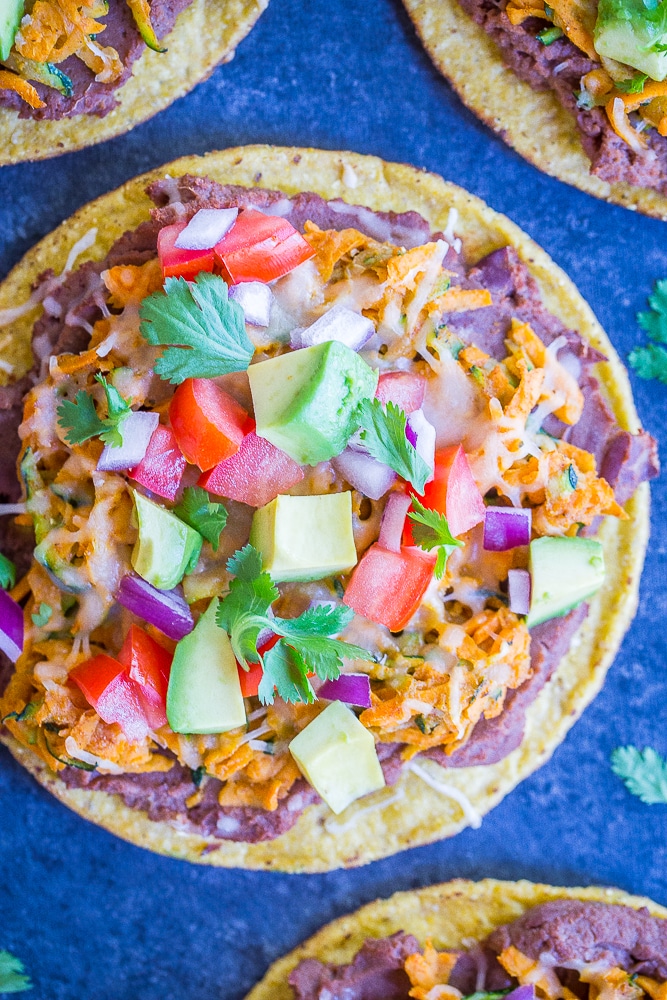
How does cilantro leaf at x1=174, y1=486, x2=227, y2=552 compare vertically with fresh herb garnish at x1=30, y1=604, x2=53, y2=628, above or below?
above

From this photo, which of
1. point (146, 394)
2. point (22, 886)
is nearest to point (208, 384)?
point (146, 394)

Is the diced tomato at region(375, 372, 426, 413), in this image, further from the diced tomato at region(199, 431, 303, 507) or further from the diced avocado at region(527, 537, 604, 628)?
the diced avocado at region(527, 537, 604, 628)

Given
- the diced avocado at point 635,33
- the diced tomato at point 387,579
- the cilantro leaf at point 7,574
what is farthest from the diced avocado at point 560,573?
the cilantro leaf at point 7,574

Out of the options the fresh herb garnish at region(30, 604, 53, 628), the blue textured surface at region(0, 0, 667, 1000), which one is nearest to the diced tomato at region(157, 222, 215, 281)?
the blue textured surface at region(0, 0, 667, 1000)

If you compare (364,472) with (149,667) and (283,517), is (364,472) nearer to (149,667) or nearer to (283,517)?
(283,517)

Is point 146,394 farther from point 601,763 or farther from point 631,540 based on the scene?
point 601,763

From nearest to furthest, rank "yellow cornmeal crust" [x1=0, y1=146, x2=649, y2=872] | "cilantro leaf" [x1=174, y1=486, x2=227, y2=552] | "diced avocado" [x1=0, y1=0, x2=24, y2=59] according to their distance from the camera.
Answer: "cilantro leaf" [x1=174, y1=486, x2=227, y2=552] < "diced avocado" [x1=0, y1=0, x2=24, y2=59] < "yellow cornmeal crust" [x1=0, y1=146, x2=649, y2=872]
